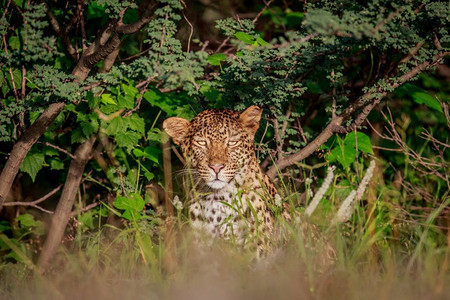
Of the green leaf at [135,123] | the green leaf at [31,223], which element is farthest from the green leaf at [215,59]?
the green leaf at [31,223]

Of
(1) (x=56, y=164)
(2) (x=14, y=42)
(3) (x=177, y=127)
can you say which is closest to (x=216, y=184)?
(3) (x=177, y=127)

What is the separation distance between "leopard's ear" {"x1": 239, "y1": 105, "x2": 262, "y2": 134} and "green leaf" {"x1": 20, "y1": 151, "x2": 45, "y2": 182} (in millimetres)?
1961

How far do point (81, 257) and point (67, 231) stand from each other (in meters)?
2.79

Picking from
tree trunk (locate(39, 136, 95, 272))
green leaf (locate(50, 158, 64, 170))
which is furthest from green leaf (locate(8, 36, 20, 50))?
green leaf (locate(50, 158, 64, 170))

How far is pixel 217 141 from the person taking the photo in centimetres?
473

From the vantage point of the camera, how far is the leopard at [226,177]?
14.3 ft

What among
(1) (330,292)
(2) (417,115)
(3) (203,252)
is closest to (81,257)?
(3) (203,252)

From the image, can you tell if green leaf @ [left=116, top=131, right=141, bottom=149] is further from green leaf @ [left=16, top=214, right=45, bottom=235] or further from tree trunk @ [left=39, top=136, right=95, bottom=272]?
green leaf @ [left=16, top=214, right=45, bottom=235]

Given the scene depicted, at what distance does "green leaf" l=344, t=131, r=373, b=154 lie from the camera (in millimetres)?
4969

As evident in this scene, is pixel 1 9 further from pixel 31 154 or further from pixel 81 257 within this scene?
pixel 81 257

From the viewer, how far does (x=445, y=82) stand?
7.35 m

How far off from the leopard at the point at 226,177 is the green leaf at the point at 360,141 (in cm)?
82

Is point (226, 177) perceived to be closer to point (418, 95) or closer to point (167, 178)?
point (167, 178)

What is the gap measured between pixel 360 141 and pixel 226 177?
4.37 ft
